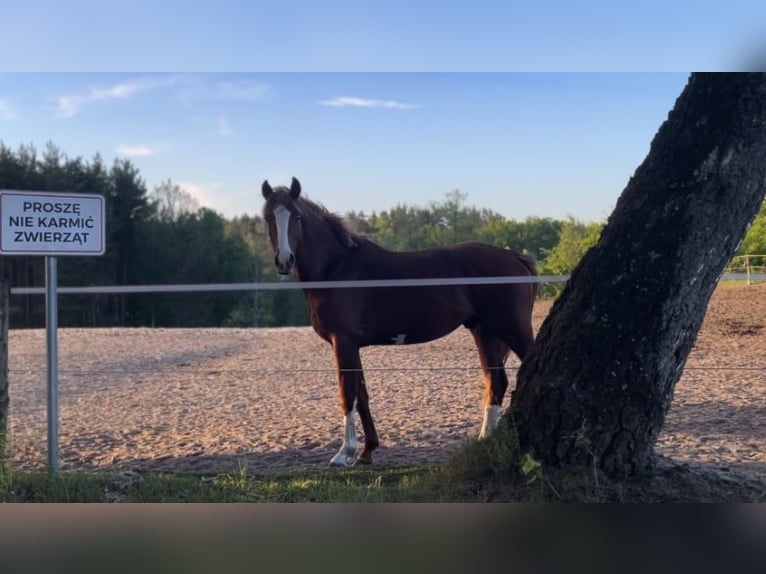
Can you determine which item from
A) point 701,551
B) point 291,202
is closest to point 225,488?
point 291,202

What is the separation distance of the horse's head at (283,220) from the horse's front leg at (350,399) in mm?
785

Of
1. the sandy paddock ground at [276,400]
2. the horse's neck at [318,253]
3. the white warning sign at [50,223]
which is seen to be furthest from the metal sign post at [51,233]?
the horse's neck at [318,253]

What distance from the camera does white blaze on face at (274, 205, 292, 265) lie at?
5.48m

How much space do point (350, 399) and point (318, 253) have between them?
3.91 feet

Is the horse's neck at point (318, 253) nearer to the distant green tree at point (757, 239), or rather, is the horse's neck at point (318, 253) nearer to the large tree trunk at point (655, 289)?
the large tree trunk at point (655, 289)

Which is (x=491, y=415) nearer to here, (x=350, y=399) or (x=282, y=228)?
(x=350, y=399)

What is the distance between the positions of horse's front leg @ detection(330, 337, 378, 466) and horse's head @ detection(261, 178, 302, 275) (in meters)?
0.79

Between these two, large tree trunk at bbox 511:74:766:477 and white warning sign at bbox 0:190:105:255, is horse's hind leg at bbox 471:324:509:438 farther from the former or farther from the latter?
white warning sign at bbox 0:190:105:255

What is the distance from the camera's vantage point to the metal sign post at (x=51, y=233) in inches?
209

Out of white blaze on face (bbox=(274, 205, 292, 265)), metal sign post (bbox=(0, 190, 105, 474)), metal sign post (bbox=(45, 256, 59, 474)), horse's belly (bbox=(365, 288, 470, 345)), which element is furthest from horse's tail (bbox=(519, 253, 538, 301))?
metal sign post (bbox=(45, 256, 59, 474))

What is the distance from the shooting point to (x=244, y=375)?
9148 millimetres

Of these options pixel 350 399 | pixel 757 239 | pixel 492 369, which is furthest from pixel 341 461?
pixel 757 239

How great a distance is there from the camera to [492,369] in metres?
6.18

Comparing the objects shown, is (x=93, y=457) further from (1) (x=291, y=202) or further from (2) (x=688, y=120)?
(2) (x=688, y=120)
